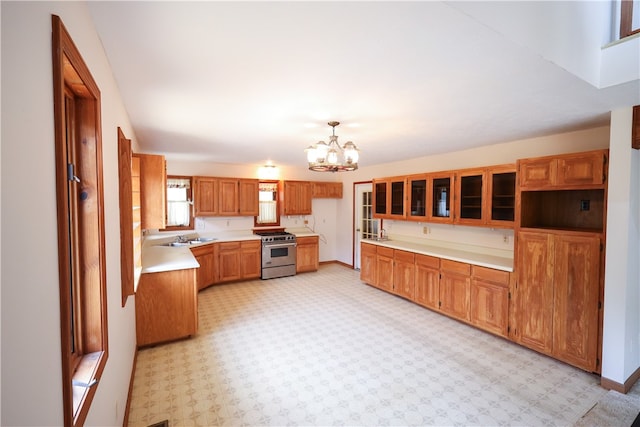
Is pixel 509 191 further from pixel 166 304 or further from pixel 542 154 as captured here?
pixel 166 304

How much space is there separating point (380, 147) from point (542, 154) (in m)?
2.00

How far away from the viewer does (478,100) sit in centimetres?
230

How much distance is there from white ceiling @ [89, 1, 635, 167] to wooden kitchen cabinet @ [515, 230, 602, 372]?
1.24 metres

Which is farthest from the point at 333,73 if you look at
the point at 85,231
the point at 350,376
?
the point at 350,376

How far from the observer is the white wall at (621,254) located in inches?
95.7

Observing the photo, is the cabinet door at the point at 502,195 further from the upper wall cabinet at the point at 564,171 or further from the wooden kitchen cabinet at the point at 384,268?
the wooden kitchen cabinet at the point at 384,268

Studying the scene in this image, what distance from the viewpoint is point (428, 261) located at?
4.25 m

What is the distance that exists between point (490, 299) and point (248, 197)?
15.5ft

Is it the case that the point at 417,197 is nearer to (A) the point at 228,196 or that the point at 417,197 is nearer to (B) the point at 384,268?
(B) the point at 384,268

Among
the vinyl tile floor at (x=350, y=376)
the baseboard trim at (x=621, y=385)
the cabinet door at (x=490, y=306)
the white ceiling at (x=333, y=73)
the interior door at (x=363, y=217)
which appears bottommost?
the vinyl tile floor at (x=350, y=376)

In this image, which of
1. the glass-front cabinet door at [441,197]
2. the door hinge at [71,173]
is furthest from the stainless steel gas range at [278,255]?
the door hinge at [71,173]

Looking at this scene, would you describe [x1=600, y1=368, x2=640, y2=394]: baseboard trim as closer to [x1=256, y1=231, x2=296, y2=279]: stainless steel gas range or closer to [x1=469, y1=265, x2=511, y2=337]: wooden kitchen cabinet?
[x1=469, y1=265, x2=511, y2=337]: wooden kitchen cabinet

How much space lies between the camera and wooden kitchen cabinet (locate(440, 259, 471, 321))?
375cm

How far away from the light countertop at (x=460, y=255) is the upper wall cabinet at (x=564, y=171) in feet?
3.15
